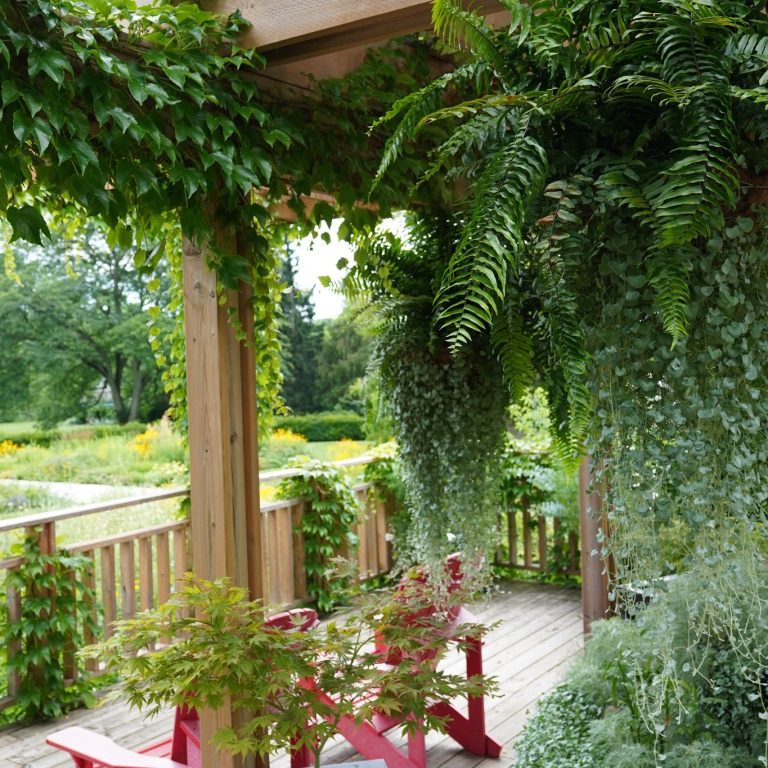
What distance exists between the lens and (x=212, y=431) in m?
2.43

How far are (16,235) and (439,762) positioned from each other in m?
2.48

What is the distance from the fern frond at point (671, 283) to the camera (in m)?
1.31

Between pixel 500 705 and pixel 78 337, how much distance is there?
8998 millimetres

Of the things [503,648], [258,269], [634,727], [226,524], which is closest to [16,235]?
[258,269]

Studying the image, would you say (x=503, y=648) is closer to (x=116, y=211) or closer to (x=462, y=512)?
(x=462, y=512)

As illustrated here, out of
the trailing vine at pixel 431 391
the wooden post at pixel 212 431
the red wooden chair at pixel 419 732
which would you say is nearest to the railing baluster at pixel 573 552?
the red wooden chair at pixel 419 732

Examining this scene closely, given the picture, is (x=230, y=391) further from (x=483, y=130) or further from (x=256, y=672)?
(x=483, y=130)

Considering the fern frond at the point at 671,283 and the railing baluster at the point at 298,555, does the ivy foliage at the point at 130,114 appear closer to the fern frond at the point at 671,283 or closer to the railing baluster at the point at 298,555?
the fern frond at the point at 671,283

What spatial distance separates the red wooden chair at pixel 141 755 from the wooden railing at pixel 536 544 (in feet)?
10.5

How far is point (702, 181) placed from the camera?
4.18 feet

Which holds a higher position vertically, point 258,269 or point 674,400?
point 258,269

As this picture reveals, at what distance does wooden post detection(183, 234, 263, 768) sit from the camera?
241 cm

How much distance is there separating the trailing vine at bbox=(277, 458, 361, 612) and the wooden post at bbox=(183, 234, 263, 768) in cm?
261

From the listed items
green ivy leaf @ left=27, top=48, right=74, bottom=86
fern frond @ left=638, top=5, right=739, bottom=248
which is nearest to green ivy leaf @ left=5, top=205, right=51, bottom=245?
green ivy leaf @ left=27, top=48, right=74, bottom=86
